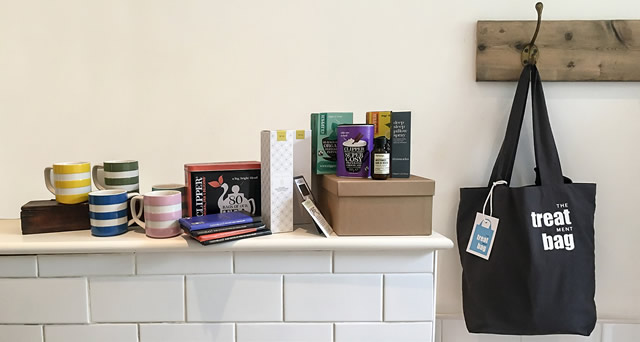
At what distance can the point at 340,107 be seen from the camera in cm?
117

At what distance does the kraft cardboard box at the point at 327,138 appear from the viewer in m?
0.90

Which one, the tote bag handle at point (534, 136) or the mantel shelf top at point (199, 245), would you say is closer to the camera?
the mantel shelf top at point (199, 245)

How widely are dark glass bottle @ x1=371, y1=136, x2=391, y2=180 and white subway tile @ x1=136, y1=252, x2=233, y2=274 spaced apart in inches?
12.4

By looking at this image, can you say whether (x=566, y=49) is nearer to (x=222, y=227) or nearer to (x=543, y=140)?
(x=543, y=140)

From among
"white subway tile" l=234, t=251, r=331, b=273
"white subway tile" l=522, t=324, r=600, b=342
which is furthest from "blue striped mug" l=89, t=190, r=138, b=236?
"white subway tile" l=522, t=324, r=600, b=342

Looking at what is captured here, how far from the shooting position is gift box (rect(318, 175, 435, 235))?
0.81m

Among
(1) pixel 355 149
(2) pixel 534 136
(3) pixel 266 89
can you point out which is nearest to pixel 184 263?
(1) pixel 355 149

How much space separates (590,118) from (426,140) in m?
0.44

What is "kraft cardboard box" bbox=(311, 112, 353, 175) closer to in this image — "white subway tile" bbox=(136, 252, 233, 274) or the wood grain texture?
"white subway tile" bbox=(136, 252, 233, 274)

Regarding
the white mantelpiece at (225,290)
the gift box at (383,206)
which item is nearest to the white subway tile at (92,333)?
the white mantelpiece at (225,290)

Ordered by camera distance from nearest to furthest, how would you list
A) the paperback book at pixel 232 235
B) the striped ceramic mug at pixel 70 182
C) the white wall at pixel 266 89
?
the paperback book at pixel 232 235 → the striped ceramic mug at pixel 70 182 → the white wall at pixel 266 89

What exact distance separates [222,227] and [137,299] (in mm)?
215

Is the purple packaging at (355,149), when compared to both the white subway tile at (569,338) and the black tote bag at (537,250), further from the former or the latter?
the white subway tile at (569,338)

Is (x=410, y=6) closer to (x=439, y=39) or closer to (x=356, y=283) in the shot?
(x=439, y=39)
